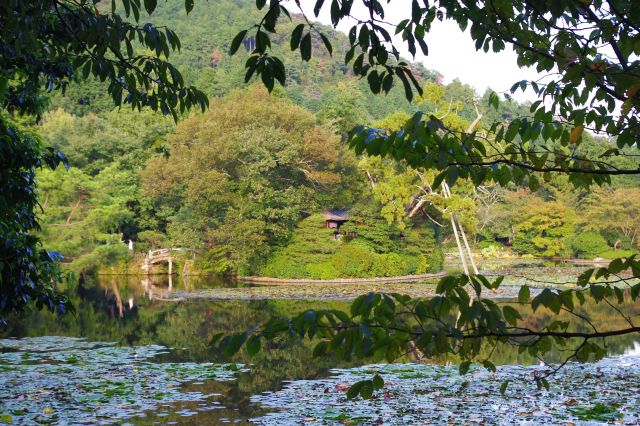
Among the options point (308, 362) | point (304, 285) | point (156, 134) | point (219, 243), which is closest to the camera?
point (308, 362)

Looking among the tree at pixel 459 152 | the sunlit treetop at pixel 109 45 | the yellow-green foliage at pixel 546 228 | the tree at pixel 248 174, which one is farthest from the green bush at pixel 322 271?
the tree at pixel 459 152

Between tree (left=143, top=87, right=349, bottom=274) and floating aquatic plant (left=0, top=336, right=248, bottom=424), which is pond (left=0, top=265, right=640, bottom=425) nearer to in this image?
floating aquatic plant (left=0, top=336, right=248, bottom=424)

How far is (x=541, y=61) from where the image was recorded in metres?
2.72

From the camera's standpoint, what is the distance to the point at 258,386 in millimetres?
7090

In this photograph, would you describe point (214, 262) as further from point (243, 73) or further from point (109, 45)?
point (109, 45)

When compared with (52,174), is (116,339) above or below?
below

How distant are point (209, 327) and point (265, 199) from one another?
1028 cm

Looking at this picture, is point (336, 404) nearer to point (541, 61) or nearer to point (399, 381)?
point (399, 381)

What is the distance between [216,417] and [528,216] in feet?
85.0

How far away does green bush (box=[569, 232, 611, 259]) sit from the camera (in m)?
29.0

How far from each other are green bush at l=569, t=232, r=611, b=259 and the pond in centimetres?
1982

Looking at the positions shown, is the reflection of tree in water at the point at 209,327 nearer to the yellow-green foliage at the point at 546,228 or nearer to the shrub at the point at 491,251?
the yellow-green foliage at the point at 546,228

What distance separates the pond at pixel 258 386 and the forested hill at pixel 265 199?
369 inches

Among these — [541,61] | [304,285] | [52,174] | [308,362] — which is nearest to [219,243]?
[304,285]
